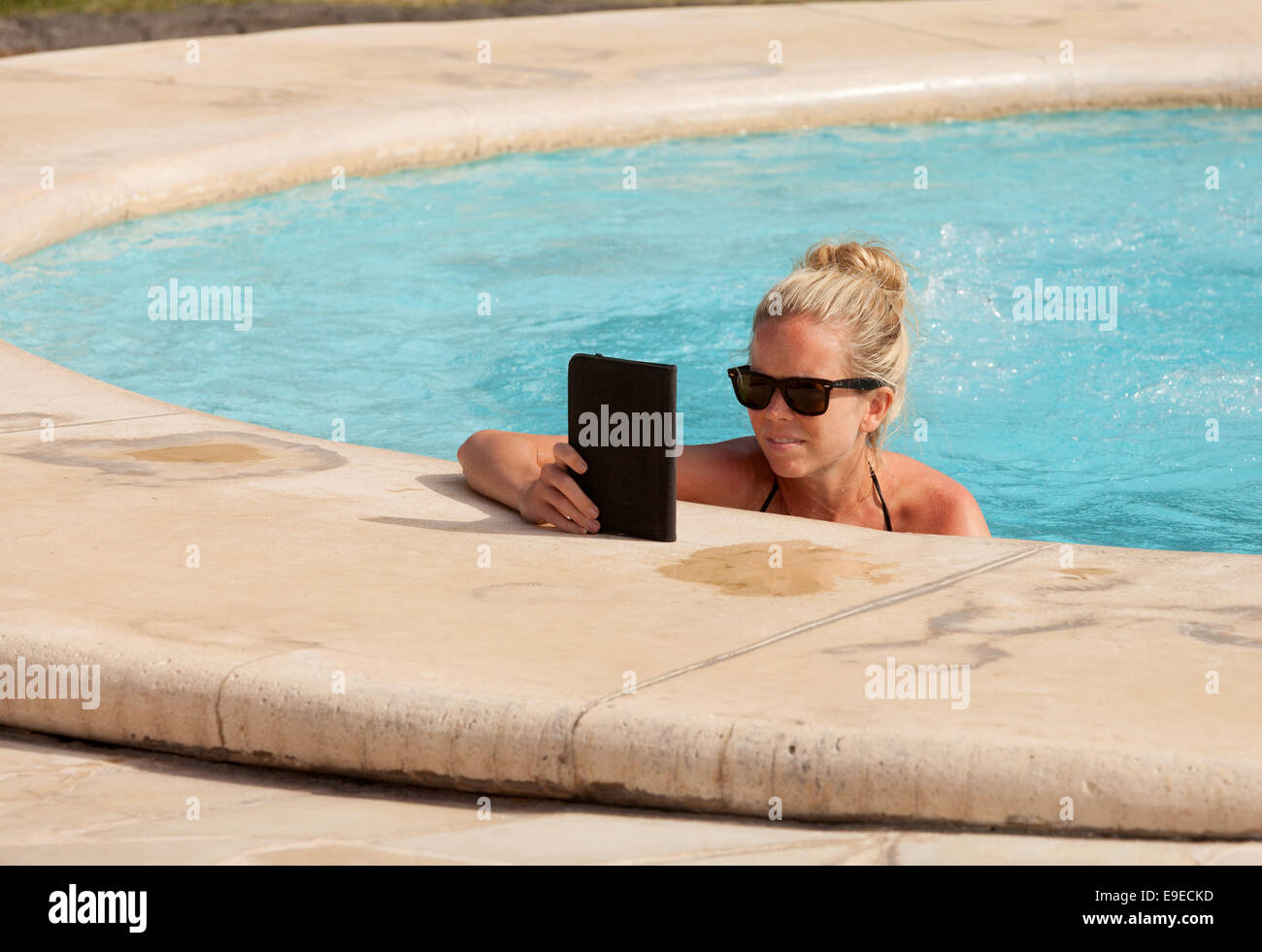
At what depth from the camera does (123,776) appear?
2.75 meters

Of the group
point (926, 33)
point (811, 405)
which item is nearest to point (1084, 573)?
point (811, 405)

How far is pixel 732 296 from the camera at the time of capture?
7.85 metres

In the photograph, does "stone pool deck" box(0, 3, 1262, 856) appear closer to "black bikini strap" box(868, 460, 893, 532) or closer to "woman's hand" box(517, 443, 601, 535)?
"woman's hand" box(517, 443, 601, 535)

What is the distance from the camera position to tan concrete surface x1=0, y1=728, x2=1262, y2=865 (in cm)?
235

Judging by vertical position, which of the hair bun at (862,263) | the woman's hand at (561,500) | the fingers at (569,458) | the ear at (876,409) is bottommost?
the woman's hand at (561,500)

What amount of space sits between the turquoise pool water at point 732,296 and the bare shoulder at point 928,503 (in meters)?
1.55

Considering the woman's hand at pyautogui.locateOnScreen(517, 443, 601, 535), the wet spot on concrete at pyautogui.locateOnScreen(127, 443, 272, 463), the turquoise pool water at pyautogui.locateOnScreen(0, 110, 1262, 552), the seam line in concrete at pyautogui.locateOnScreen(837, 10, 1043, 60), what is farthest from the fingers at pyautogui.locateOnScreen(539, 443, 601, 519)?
the seam line in concrete at pyautogui.locateOnScreen(837, 10, 1043, 60)

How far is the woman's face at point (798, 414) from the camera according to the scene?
12.3ft

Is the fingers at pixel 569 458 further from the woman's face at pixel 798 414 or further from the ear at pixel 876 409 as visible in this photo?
the ear at pixel 876 409

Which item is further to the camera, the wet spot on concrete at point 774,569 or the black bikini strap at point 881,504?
the black bikini strap at point 881,504

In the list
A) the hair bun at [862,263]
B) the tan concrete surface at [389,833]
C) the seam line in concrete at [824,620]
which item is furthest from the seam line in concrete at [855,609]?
the hair bun at [862,263]

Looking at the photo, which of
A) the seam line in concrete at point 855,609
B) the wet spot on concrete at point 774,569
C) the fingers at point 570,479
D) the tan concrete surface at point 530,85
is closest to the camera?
the seam line in concrete at point 855,609

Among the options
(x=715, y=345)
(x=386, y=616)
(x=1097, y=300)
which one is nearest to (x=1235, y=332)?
(x=1097, y=300)
